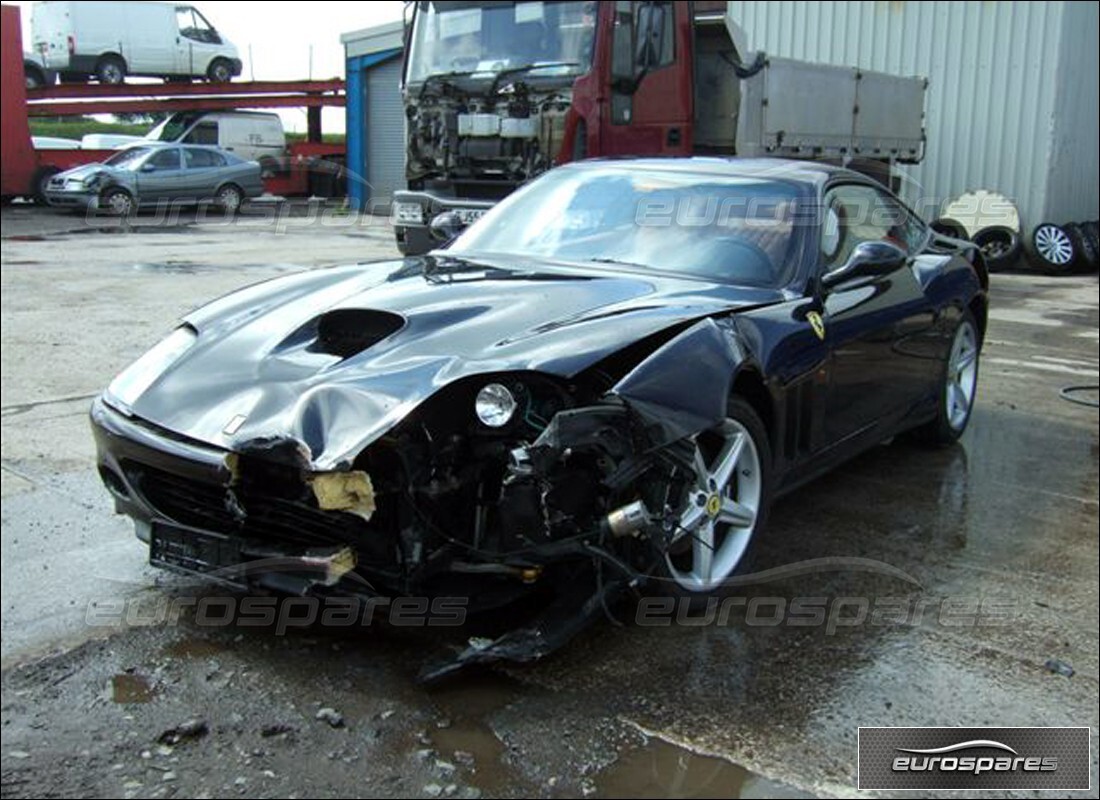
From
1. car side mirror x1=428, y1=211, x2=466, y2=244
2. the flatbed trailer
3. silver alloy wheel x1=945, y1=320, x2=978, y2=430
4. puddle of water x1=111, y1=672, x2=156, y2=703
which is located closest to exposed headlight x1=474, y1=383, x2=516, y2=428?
puddle of water x1=111, y1=672, x2=156, y2=703

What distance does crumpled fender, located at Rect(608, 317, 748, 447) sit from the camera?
318 cm

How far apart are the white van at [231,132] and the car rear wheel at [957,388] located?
68.6ft

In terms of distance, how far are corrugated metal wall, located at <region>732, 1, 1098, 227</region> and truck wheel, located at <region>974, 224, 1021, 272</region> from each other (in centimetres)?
52

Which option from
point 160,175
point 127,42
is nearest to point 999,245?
point 160,175

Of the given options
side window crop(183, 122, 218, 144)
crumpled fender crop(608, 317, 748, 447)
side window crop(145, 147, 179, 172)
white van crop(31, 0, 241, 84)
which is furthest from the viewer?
white van crop(31, 0, 241, 84)

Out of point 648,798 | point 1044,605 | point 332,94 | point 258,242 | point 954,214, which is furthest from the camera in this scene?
point 332,94

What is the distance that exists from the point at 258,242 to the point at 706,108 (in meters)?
8.85

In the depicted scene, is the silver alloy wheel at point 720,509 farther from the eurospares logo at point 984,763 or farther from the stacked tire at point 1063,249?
the stacked tire at point 1063,249

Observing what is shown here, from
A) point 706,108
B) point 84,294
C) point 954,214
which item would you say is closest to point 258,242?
point 84,294

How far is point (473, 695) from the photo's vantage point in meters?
3.12

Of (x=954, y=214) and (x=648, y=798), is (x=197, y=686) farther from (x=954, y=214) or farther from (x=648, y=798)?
(x=954, y=214)

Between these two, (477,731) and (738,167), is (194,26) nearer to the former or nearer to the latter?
(738,167)

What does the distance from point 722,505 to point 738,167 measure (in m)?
1.91

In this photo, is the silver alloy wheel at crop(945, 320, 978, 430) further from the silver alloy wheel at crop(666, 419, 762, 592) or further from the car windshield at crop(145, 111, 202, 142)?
Answer: the car windshield at crop(145, 111, 202, 142)
